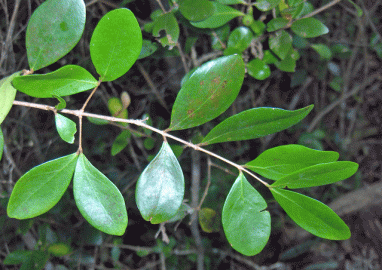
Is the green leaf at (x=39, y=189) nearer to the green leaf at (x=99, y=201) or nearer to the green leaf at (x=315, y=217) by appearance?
the green leaf at (x=99, y=201)

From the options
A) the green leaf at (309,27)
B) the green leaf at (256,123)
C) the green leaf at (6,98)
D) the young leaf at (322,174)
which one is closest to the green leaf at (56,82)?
the green leaf at (6,98)

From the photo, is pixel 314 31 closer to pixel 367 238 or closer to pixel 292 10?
pixel 292 10

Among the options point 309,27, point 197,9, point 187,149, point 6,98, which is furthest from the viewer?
point 187,149

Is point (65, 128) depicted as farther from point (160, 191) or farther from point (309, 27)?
point (309, 27)

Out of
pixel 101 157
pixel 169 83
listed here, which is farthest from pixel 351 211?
pixel 101 157

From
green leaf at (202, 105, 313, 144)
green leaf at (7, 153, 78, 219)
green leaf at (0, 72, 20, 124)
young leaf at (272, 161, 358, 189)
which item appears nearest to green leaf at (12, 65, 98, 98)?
green leaf at (0, 72, 20, 124)

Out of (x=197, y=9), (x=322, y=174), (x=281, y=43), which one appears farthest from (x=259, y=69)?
(x=322, y=174)

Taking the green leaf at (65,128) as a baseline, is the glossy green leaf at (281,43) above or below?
below
